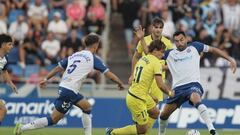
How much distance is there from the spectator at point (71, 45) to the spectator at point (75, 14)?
1.05m

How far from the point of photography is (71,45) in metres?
26.0

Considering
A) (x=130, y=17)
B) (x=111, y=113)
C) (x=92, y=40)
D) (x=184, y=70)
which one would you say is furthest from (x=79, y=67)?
(x=130, y=17)

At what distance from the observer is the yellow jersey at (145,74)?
15.7 meters

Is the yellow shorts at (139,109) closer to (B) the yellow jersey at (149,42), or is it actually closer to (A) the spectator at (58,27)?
(B) the yellow jersey at (149,42)

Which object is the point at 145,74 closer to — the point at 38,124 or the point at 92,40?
the point at 92,40

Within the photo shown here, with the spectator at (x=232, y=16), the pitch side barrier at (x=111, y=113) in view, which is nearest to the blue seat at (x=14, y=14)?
the pitch side barrier at (x=111, y=113)

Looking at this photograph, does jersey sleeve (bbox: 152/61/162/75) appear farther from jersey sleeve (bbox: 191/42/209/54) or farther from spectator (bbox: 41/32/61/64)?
spectator (bbox: 41/32/61/64)

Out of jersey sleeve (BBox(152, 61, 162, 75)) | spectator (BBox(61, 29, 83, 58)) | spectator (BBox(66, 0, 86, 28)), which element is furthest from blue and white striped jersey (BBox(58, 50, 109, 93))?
spectator (BBox(66, 0, 86, 28))

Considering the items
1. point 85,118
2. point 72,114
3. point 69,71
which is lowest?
point 72,114

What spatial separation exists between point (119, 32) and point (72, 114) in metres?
6.12

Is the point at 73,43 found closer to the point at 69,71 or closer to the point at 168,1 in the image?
the point at 168,1

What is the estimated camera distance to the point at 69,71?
1609 cm

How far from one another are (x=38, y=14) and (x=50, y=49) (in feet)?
5.62

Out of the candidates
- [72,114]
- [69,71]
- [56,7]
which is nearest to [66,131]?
[72,114]
